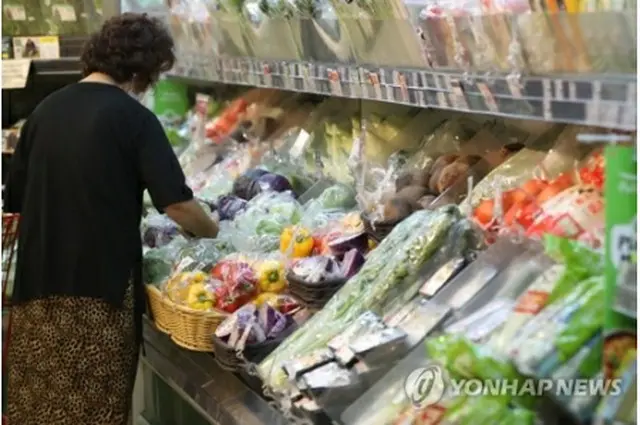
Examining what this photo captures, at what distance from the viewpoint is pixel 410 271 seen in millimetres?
1812

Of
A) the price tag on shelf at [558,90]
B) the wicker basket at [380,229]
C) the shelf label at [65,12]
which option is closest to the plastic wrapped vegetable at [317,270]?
the wicker basket at [380,229]

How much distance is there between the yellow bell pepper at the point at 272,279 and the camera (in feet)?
7.14

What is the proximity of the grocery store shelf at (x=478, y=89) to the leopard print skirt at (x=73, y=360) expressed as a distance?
2.52ft

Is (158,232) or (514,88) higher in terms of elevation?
(514,88)

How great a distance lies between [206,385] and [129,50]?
3.20 feet

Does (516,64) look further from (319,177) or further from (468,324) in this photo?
(319,177)

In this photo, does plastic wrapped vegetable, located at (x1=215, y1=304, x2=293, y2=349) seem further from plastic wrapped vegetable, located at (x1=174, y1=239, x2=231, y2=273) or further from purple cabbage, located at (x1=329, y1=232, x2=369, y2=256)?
plastic wrapped vegetable, located at (x1=174, y1=239, x2=231, y2=273)

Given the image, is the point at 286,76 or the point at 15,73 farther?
the point at 15,73

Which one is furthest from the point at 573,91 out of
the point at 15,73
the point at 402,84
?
the point at 15,73

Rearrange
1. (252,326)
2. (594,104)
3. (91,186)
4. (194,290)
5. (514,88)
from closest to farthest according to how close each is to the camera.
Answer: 1. (594,104)
2. (514,88)
3. (252,326)
4. (194,290)
5. (91,186)

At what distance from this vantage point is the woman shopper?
246cm

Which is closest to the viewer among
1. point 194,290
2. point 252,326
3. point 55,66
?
point 252,326

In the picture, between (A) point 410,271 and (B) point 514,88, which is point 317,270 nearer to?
(A) point 410,271

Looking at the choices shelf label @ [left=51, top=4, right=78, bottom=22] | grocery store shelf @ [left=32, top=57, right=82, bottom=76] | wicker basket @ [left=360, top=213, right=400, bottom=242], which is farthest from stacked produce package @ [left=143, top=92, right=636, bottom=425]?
shelf label @ [left=51, top=4, right=78, bottom=22]
